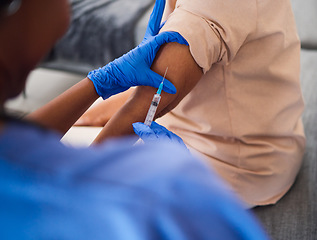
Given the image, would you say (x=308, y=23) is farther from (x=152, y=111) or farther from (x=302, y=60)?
(x=152, y=111)

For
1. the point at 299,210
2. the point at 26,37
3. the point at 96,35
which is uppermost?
the point at 26,37

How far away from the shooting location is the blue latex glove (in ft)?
2.93

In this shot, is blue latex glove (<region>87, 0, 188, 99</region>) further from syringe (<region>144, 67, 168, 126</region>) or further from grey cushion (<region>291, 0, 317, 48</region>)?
grey cushion (<region>291, 0, 317, 48</region>)

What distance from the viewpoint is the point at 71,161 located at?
1.18 feet

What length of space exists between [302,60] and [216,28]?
1.05m

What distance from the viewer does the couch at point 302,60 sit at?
107cm

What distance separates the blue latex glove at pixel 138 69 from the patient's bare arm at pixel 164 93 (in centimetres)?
2

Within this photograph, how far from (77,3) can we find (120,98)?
1500 millimetres

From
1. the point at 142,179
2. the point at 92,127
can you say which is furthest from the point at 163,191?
the point at 92,127

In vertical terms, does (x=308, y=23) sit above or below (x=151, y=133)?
below

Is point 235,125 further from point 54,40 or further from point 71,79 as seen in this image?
point 71,79

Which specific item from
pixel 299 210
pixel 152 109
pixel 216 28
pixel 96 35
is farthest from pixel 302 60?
pixel 96 35

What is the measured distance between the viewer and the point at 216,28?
888mm

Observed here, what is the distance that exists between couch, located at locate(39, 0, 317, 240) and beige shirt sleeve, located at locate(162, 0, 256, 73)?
541 mm
